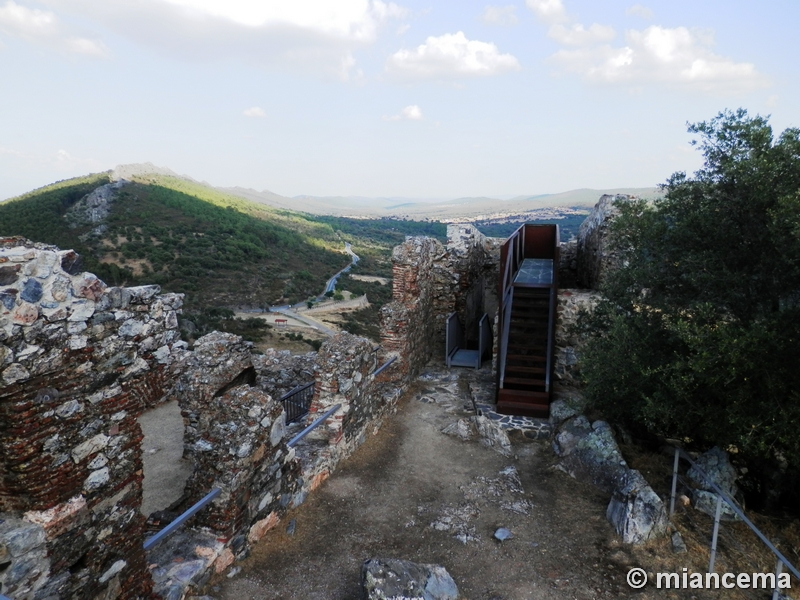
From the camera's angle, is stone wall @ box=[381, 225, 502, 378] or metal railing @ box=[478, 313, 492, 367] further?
metal railing @ box=[478, 313, 492, 367]

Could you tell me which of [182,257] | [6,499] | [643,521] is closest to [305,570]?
[6,499]

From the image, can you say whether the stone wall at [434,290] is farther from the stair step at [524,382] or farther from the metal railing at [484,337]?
the stair step at [524,382]

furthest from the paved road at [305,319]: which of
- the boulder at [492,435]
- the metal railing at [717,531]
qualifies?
the metal railing at [717,531]

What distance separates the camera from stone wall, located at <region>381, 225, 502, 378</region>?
38.2 ft

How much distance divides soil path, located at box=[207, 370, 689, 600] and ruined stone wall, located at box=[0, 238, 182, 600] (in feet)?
5.56

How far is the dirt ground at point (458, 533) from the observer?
18.4 feet

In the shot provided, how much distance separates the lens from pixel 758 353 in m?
6.39

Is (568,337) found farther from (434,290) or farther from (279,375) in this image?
(279,375)

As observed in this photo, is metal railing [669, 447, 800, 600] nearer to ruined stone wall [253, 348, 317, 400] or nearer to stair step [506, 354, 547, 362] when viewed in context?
stair step [506, 354, 547, 362]

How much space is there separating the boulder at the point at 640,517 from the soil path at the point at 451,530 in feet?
0.77

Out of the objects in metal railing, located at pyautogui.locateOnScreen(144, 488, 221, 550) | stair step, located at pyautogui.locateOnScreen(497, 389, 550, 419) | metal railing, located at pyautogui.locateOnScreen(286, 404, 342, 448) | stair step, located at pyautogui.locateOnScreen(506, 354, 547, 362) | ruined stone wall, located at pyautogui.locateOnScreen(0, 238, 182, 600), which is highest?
ruined stone wall, located at pyautogui.locateOnScreen(0, 238, 182, 600)

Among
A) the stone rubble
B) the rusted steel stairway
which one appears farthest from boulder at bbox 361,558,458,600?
the rusted steel stairway

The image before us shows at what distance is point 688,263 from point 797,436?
2.77 metres

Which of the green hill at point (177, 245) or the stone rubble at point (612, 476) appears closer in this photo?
the stone rubble at point (612, 476)
